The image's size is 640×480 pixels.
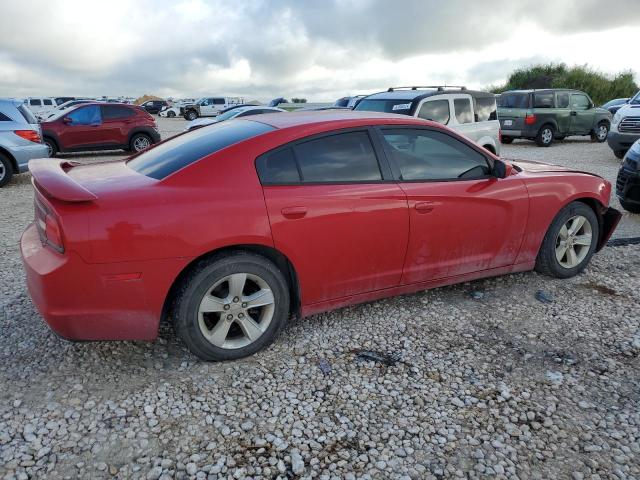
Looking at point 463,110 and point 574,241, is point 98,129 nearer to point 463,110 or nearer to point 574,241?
point 463,110

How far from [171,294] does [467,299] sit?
2.36 m

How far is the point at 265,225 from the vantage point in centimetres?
298

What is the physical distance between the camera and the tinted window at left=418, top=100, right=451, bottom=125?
8.30 meters

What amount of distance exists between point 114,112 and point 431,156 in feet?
40.5

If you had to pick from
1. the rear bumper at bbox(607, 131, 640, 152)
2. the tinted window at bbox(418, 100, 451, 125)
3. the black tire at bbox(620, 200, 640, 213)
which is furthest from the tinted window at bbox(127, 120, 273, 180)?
the rear bumper at bbox(607, 131, 640, 152)

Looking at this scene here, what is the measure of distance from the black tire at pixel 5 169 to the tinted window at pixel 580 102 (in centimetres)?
1571

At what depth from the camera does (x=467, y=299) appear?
4.06m

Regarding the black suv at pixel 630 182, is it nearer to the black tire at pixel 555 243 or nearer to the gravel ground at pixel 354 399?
the black tire at pixel 555 243

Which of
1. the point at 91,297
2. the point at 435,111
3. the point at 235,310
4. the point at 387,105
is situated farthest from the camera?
the point at 387,105

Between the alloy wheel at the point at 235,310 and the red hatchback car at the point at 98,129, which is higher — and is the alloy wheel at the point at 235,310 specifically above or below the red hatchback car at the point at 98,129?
below

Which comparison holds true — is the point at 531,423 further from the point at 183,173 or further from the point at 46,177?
the point at 46,177

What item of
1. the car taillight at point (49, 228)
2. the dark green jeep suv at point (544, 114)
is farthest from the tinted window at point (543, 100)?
the car taillight at point (49, 228)

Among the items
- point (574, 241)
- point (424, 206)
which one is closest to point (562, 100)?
point (574, 241)

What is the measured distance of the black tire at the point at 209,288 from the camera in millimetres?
2885
